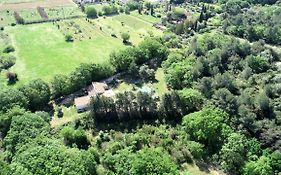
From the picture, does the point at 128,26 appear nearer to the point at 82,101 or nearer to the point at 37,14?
the point at 37,14

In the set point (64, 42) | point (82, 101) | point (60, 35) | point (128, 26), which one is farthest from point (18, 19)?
point (82, 101)

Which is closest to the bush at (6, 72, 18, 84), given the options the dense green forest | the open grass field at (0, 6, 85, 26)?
the dense green forest

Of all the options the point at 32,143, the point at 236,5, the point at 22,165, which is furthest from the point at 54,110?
the point at 236,5

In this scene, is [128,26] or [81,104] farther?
[128,26]

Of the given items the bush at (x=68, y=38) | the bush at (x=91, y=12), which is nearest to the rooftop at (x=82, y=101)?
the bush at (x=68, y=38)

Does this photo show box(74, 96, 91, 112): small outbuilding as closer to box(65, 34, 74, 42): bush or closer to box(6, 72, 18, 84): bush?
box(6, 72, 18, 84): bush

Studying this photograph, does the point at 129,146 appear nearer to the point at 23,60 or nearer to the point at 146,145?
the point at 146,145
